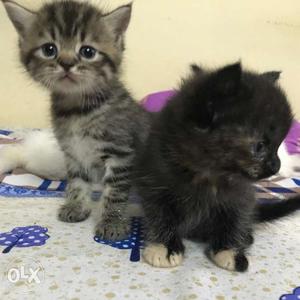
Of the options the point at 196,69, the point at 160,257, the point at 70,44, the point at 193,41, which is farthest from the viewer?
the point at 193,41

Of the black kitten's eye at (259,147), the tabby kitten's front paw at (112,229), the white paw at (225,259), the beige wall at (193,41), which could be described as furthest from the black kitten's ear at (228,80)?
the beige wall at (193,41)

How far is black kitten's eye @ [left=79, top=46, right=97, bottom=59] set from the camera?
1.20 meters

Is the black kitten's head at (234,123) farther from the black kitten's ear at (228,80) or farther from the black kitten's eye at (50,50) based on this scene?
the black kitten's eye at (50,50)

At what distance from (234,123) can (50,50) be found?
0.64 m

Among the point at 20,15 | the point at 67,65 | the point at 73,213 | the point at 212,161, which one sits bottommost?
the point at 73,213

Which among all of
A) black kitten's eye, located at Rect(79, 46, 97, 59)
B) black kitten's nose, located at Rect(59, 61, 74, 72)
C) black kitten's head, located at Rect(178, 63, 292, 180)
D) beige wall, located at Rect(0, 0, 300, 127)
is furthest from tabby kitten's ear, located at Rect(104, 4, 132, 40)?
beige wall, located at Rect(0, 0, 300, 127)

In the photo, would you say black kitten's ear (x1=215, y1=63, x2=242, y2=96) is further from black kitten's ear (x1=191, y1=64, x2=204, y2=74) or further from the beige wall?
the beige wall

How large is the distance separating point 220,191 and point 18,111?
192 cm

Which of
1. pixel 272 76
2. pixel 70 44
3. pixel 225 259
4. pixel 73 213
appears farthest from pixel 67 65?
pixel 225 259

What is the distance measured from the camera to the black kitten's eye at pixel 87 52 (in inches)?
47.2

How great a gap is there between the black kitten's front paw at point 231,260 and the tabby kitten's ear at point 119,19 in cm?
77

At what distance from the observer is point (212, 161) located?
2.91ft

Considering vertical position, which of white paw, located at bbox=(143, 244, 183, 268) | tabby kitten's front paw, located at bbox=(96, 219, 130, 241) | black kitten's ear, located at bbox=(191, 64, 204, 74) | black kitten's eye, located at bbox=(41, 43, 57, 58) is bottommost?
tabby kitten's front paw, located at bbox=(96, 219, 130, 241)

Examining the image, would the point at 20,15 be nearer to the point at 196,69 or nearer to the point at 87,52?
the point at 87,52
